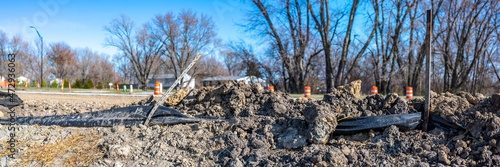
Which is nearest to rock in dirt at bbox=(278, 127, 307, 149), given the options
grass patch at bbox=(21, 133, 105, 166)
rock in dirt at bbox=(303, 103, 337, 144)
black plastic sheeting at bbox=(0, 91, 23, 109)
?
rock in dirt at bbox=(303, 103, 337, 144)

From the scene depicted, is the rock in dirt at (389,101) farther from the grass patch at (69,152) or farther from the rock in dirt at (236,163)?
the grass patch at (69,152)

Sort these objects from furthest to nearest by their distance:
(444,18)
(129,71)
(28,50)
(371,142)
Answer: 1. (129,71)
2. (28,50)
3. (444,18)
4. (371,142)

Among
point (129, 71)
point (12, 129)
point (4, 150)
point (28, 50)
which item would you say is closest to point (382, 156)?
point (4, 150)

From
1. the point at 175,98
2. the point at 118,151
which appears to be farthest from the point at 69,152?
the point at 175,98

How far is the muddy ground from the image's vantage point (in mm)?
2990

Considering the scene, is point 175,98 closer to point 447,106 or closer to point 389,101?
point 389,101

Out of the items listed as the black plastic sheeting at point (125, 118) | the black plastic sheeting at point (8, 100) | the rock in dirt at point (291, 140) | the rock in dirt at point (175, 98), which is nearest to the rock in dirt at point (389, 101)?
the rock in dirt at point (291, 140)

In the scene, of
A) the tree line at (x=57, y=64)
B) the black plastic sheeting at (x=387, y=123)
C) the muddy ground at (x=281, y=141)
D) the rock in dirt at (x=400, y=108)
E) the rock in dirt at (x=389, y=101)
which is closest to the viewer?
the muddy ground at (x=281, y=141)

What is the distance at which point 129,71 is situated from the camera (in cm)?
5428

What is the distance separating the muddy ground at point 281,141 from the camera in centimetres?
299

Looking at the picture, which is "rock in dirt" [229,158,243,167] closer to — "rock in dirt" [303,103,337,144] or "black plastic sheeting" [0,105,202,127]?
"rock in dirt" [303,103,337,144]

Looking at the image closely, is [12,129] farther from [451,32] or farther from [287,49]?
[451,32]

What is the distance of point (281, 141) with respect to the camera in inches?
136

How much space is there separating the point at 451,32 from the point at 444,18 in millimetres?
1540
